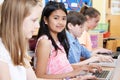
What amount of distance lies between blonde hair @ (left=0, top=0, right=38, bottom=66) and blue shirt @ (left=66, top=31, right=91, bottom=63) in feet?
3.60

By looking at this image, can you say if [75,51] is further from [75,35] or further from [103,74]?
[103,74]

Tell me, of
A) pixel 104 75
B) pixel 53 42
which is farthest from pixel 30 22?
pixel 104 75

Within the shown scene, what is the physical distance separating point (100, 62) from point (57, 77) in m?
0.68

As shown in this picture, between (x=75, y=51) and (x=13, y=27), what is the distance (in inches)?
48.8

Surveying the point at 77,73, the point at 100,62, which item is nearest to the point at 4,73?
the point at 77,73

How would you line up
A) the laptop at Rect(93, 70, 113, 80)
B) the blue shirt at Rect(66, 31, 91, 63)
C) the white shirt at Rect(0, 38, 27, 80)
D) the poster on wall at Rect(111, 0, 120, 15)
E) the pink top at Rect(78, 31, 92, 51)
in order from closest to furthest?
the white shirt at Rect(0, 38, 27, 80) < the laptop at Rect(93, 70, 113, 80) < the blue shirt at Rect(66, 31, 91, 63) < the pink top at Rect(78, 31, 92, 51) < the poster on wall at Rect(111, 0, 120, 15)

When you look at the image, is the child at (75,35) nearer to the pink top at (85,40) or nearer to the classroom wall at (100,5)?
the pink top at (85,40)

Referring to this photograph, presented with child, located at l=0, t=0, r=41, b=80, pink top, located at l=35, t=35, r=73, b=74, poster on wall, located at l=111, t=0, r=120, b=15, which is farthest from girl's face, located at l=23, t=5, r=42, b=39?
poster on wall, located at l=111, t=0, r=120, b=15

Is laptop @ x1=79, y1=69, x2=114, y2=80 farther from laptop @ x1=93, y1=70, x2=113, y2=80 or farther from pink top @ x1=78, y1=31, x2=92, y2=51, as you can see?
pink top @ x1=78, y1=31, x2=92, y2=51

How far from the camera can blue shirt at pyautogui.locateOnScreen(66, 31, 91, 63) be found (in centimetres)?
213

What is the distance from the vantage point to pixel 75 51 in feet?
7.22

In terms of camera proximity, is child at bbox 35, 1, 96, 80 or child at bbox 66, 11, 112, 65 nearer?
child at bbox 35, 1, 96, 80

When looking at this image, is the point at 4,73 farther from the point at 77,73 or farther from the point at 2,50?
the point at 77,73

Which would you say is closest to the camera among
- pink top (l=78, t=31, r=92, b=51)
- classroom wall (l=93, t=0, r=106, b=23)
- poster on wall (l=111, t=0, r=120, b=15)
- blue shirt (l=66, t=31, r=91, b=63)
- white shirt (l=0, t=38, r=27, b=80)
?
white shirt (l=0, t=38, r=27, b=80)
